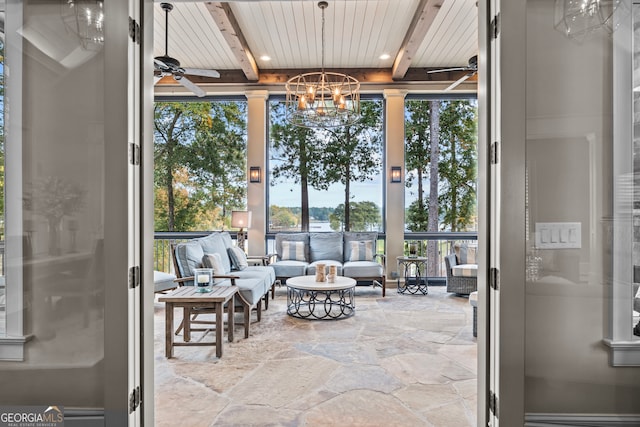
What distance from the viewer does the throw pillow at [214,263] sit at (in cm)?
448

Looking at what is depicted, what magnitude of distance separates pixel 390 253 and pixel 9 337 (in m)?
5.78

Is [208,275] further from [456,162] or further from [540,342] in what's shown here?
[456,162]

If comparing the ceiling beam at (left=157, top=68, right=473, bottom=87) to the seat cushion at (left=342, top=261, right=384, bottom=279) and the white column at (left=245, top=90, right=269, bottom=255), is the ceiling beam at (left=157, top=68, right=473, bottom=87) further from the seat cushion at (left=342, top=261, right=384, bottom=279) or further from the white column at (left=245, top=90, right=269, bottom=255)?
the seat cushion at (left=342, top=261, right=384, bottom=279)

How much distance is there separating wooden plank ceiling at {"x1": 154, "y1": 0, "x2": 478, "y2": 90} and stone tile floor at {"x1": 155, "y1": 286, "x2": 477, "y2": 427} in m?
3.26

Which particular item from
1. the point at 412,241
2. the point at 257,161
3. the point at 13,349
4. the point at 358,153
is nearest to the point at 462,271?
the point at 412,241

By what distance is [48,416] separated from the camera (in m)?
1.88

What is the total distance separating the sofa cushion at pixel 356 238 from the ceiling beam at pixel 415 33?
2638 mm

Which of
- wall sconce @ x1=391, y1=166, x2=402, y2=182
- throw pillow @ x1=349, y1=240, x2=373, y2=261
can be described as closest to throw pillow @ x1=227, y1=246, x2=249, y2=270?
throw pillow @ x1=349, y1=240, x2=373, y2=261

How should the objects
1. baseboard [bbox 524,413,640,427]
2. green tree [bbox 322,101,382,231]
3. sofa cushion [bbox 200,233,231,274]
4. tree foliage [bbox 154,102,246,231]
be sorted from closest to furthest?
baseboard [bbox 524,413,640,427], sofa cushion [bbox 200,233,231,274], green tree [bbox 322,101,382,231], tree foliage [bbox 154,102,246,231]

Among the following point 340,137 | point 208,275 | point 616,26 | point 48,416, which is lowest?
point 48,416

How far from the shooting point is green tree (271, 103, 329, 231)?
7.31 m

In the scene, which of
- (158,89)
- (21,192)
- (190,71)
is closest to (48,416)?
(21,192)

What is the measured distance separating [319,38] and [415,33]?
1.31 metres

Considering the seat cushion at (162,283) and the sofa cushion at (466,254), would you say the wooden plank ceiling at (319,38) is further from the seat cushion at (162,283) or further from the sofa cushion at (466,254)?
the seat cushion at (162,283)
